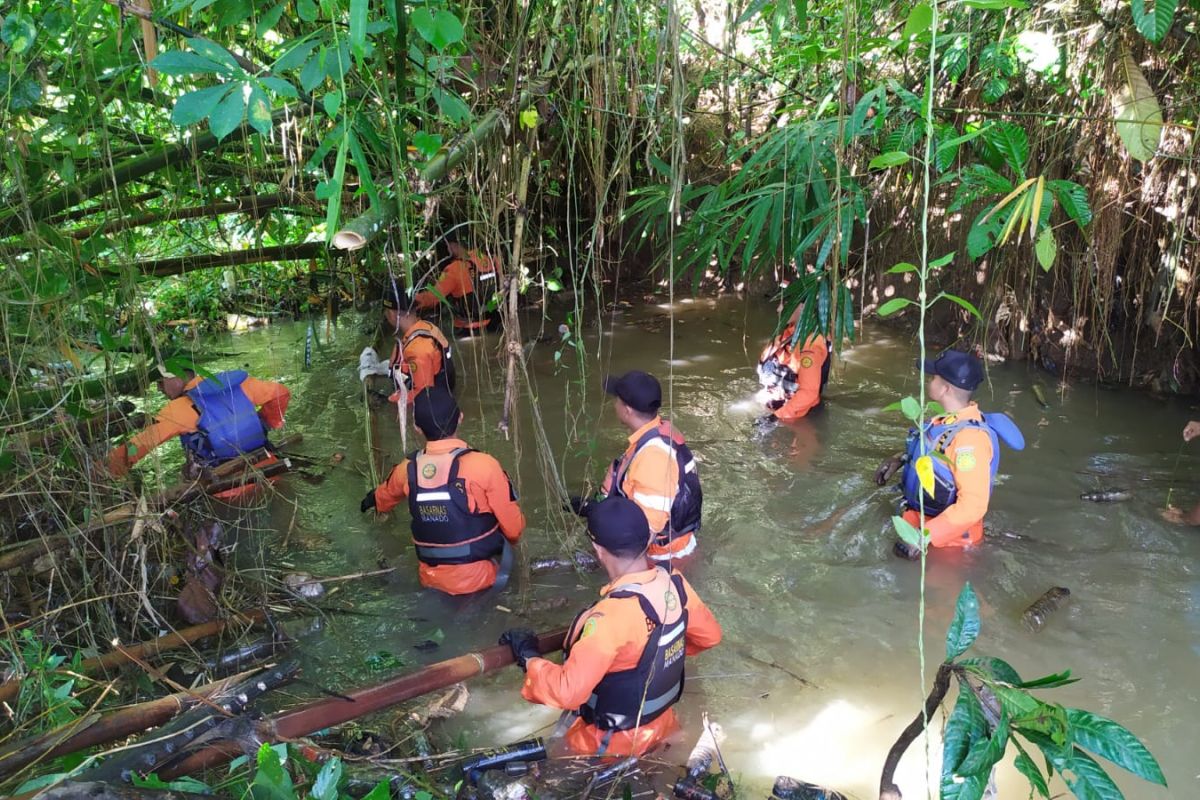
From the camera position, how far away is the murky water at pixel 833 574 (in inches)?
141

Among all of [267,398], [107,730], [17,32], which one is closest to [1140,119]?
[17,32]

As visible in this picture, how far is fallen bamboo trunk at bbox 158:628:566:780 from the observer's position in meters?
2.43

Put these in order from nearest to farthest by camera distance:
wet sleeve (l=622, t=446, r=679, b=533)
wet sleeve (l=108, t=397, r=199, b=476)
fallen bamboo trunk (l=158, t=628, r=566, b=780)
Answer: fallen bamboo trunk (l=158, t=628, r=566, b=780) < wet sleeve (l=108, t=397, r=199, b=476) < wet sleeve (l=622, t=446, r=679, b=533)

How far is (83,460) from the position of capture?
346 centimetres

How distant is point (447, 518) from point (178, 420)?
Result: 2.08 m

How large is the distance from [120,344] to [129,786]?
2.20 metres

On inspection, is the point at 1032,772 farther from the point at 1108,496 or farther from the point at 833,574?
the point at 1108,496

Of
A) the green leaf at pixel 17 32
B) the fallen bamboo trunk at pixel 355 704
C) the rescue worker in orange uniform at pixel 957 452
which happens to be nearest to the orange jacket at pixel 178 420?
the fallen bamboo trunk at pixel 355 704

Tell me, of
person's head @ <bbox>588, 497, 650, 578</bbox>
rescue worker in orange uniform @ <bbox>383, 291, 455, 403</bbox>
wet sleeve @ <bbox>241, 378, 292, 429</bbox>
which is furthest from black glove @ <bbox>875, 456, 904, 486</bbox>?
wet sleeve @ <bbox>241, 378, 292, 429</bbox>

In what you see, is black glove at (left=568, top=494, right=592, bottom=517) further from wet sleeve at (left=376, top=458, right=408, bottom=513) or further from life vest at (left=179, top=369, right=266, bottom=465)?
life vest at (left=179, top=369, right=266, bottom=465)

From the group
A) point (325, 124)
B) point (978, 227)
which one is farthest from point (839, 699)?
point (325, 124)

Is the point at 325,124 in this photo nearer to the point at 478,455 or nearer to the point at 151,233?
the point at 151,233

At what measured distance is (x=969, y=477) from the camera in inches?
171

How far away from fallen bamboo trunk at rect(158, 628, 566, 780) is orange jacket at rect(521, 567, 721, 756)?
0.61ft
